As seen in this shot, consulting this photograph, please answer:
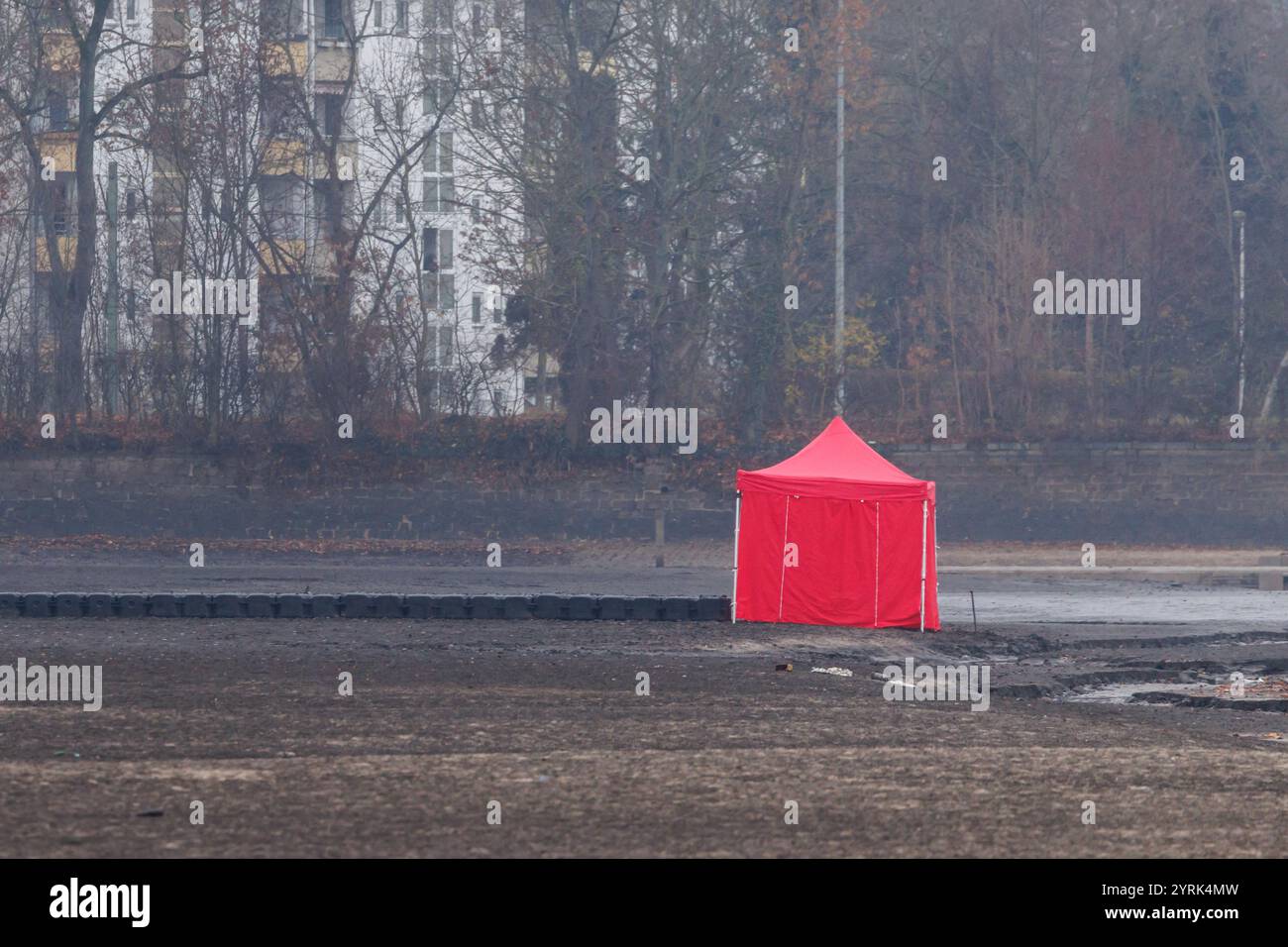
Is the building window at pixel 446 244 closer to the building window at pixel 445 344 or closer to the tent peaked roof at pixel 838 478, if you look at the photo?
the building window at pixel 445 344

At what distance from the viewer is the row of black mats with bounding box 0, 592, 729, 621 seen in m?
22.9

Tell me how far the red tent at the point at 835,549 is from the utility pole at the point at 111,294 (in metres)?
21.5

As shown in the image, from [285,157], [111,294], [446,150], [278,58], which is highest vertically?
[278,58]

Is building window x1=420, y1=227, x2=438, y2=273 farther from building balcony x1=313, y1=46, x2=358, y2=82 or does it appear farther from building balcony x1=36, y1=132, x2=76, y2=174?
building balcony x1=36, y1=132, x2=76, y2=174

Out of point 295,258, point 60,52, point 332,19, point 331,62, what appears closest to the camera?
point 295,258

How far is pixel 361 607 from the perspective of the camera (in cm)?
2323

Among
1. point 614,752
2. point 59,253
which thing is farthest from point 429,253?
point 614,752

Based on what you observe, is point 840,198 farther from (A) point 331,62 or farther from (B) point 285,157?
(A) point 331,62

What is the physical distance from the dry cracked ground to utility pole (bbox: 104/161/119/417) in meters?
20.1

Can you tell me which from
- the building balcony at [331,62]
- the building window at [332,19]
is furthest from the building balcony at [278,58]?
the building window at [332,19]

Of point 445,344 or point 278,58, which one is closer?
point 278,58

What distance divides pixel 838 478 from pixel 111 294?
23.8m

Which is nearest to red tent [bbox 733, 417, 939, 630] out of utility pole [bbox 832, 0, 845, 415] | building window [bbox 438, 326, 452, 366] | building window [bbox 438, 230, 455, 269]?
utility pole [bbox 832, 0, 845, 415]
